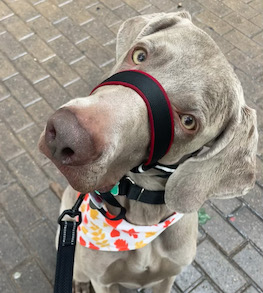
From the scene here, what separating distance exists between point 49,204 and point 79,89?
1.43 metres

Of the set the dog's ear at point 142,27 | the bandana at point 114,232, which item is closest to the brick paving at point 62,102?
the bandana at point 114,232

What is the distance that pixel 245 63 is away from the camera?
4.45m

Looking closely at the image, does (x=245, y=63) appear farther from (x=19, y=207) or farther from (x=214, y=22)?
Result: (x=19, y=207)

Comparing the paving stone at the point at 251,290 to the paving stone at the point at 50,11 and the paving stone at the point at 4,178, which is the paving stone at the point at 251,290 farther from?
the paving stone at the point at 50,11

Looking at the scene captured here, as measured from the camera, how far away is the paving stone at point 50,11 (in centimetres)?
470

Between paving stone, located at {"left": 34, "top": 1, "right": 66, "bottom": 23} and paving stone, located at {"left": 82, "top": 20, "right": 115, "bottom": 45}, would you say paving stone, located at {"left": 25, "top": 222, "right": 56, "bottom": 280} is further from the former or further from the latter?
paving stone, located at {"left": 34, "top": 1, "right": 66, "bottom": 23}

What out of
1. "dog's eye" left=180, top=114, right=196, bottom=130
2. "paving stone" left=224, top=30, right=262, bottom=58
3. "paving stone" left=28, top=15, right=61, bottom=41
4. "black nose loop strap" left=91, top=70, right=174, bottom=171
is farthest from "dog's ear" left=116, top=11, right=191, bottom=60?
"paving stone" left=224, top=30, right=262, bottom=58

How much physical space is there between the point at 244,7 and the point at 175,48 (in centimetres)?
401

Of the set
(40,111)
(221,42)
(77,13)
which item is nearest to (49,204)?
(40,111)

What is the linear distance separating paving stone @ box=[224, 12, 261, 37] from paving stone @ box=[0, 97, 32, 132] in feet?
9.79

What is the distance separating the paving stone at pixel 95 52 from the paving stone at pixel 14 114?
1082mm

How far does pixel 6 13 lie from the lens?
471 centimetres

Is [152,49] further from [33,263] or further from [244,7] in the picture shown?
[244,7]

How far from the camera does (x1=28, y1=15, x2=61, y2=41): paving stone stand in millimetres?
4504
